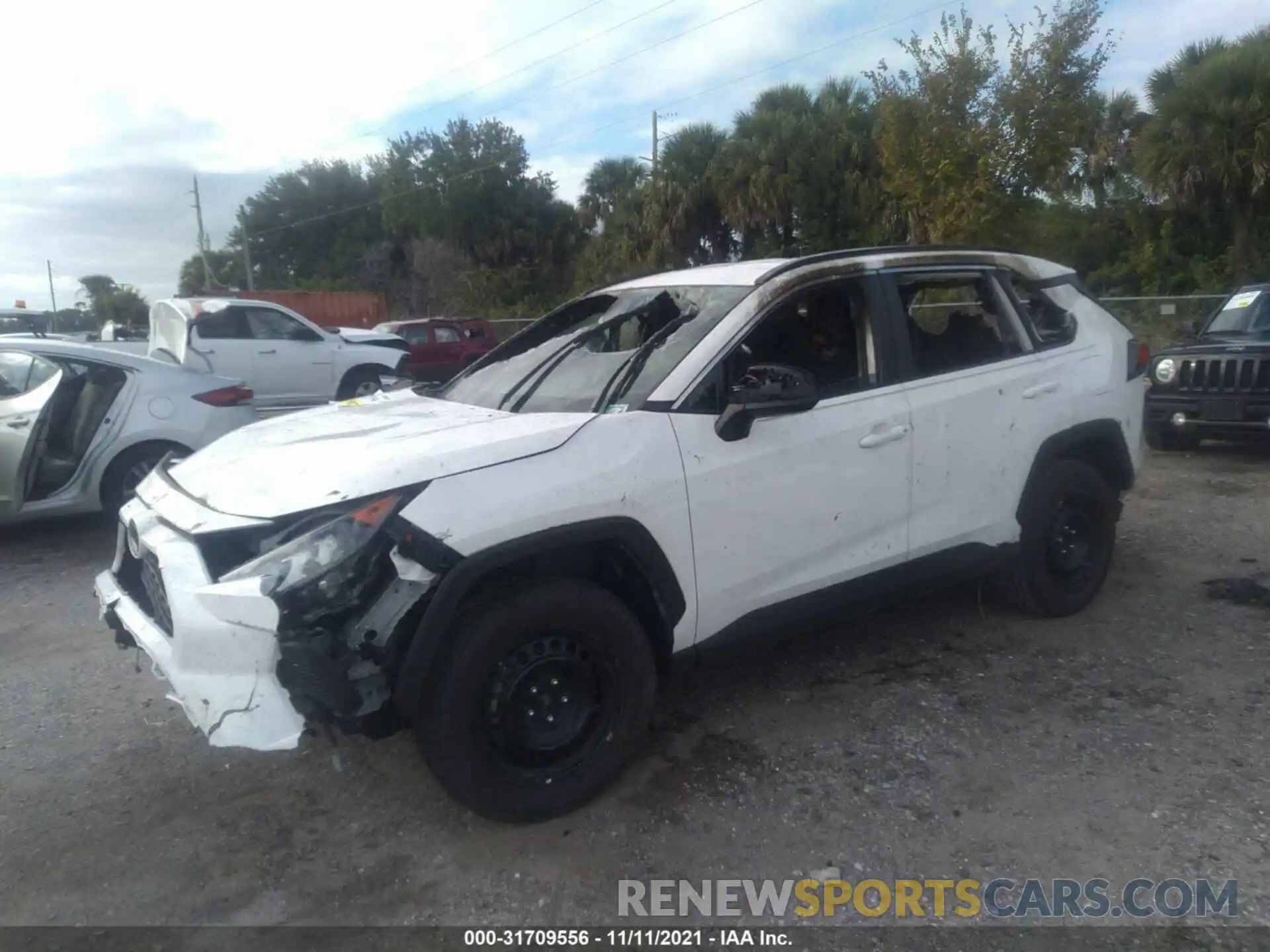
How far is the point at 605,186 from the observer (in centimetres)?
3444

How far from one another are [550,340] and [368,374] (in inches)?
398

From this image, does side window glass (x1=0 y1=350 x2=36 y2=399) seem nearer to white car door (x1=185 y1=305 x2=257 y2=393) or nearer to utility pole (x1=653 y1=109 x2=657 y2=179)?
white car door (x1=185 y1=305 x2=257 y2=393)

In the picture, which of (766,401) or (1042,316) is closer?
(766,401)

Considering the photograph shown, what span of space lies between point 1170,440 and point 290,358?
10.5 m

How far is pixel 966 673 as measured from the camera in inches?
172

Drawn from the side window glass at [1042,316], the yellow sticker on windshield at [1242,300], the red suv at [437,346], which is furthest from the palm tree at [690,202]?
the side window glass at [1042,316]

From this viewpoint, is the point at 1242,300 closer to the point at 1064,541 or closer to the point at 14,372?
the point at 1064,541

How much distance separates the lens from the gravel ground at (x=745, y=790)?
297 cm

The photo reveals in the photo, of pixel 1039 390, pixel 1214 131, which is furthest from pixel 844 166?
pixel 1039 390

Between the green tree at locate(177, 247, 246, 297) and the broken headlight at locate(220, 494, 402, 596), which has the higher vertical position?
the green tree at locate(177, 247, 246, 297)

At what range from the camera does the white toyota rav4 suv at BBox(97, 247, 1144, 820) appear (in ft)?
9.30

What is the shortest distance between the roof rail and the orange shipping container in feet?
102

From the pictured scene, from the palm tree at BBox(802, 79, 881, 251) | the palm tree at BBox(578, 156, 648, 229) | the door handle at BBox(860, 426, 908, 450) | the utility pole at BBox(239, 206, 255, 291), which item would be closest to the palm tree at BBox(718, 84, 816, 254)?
the palm tree at BBox(802, 79, 881, 251)

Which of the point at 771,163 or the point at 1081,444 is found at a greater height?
the point at 771,163
